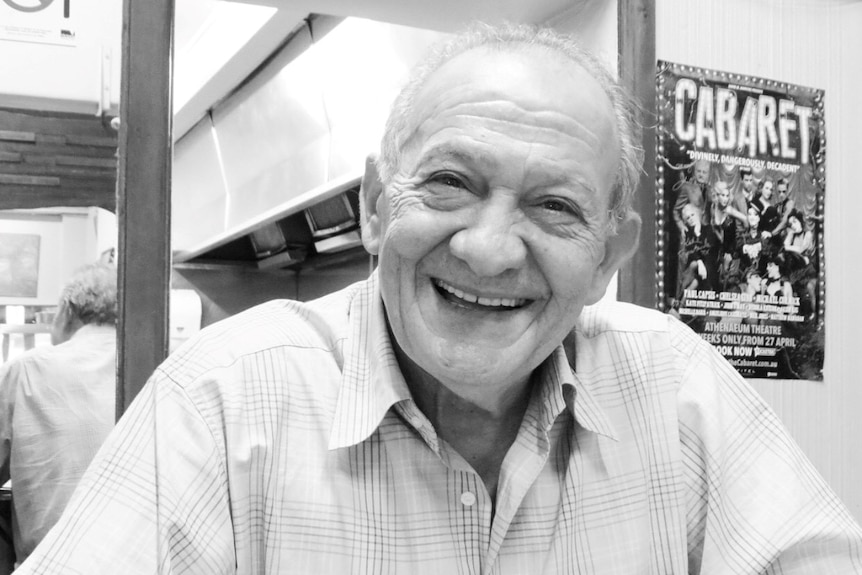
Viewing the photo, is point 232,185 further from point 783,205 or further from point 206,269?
point 783,205

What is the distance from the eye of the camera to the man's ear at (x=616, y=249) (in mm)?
1205

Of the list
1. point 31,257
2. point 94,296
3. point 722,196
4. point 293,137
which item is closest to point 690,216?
point 722,196

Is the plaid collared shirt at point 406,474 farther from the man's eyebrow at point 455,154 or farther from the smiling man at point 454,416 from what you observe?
the man's eyebrow at point 455,154

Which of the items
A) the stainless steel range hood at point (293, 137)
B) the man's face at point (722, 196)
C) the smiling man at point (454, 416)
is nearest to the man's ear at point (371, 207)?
the smiling man at point (454, 416)

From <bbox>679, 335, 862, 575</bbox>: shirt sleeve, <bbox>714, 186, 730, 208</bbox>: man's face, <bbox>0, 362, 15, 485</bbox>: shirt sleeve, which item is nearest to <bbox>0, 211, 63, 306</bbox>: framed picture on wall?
A: <bbox>0, 362, 15, 485</bbox>: shirt sleeve

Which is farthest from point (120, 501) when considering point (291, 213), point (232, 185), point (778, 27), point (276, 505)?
point (232, 185)

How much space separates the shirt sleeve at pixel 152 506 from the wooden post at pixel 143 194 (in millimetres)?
522

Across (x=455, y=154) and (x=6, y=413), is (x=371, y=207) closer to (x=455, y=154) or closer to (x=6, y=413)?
(x=455, y=154)

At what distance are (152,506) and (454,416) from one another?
1.33 feet

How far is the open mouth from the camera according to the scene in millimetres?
1050

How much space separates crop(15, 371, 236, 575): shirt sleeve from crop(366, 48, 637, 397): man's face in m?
0.29

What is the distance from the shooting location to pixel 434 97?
42.9 inches

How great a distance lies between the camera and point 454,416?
117cm

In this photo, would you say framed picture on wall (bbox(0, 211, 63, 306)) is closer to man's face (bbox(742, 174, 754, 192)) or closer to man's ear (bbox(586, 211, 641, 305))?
man's ear (bbox(586, 211, 641, 305))
